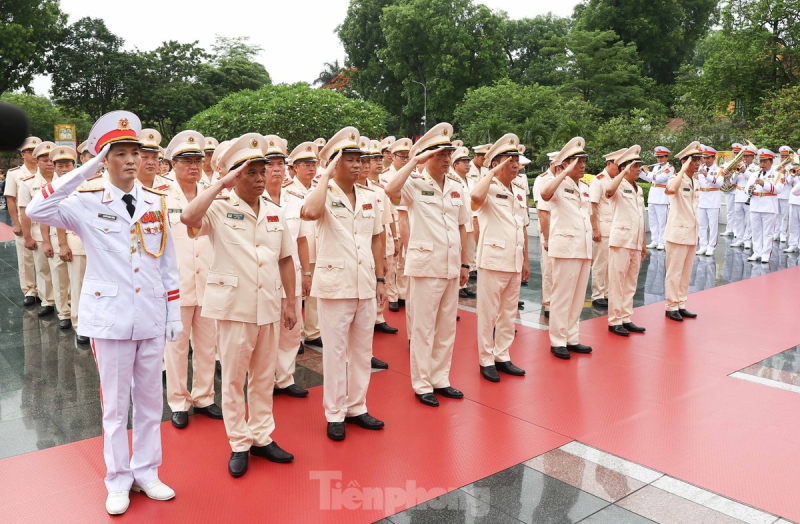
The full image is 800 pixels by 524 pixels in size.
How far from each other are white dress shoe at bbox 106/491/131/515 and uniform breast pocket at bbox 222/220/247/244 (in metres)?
1.47

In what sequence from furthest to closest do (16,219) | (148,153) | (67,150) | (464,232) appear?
(16,219) < (67,150) < (464,232) < (148,153)

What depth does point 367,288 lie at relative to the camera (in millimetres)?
4383

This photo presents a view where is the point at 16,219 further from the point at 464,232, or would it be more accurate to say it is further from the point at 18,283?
the point at 464,232

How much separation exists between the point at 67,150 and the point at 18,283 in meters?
3.98

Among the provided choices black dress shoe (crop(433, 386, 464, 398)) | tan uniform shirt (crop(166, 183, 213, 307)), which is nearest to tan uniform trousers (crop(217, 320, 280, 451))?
tan uniform shirt (crop(166, 183, 213, 307))

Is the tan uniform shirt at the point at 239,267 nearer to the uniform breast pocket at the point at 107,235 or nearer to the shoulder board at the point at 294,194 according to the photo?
the uniform breast pocket at the point at 107,235

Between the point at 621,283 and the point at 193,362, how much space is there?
4626 mm

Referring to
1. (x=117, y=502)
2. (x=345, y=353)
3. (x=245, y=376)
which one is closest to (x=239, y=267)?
(x=245, y=376)

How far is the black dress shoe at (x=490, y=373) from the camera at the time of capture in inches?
215

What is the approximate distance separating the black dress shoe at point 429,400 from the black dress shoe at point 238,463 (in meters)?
1.56

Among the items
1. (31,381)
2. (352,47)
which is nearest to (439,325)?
(31,381)

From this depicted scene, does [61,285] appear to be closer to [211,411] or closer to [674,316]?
[211,411]

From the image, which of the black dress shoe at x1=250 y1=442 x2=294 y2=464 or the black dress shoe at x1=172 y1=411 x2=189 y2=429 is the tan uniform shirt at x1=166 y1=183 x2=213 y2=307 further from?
the black dress shoe at x1=250 y1=442 x2=294 y2=464

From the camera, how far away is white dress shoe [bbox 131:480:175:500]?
11.4 feet
